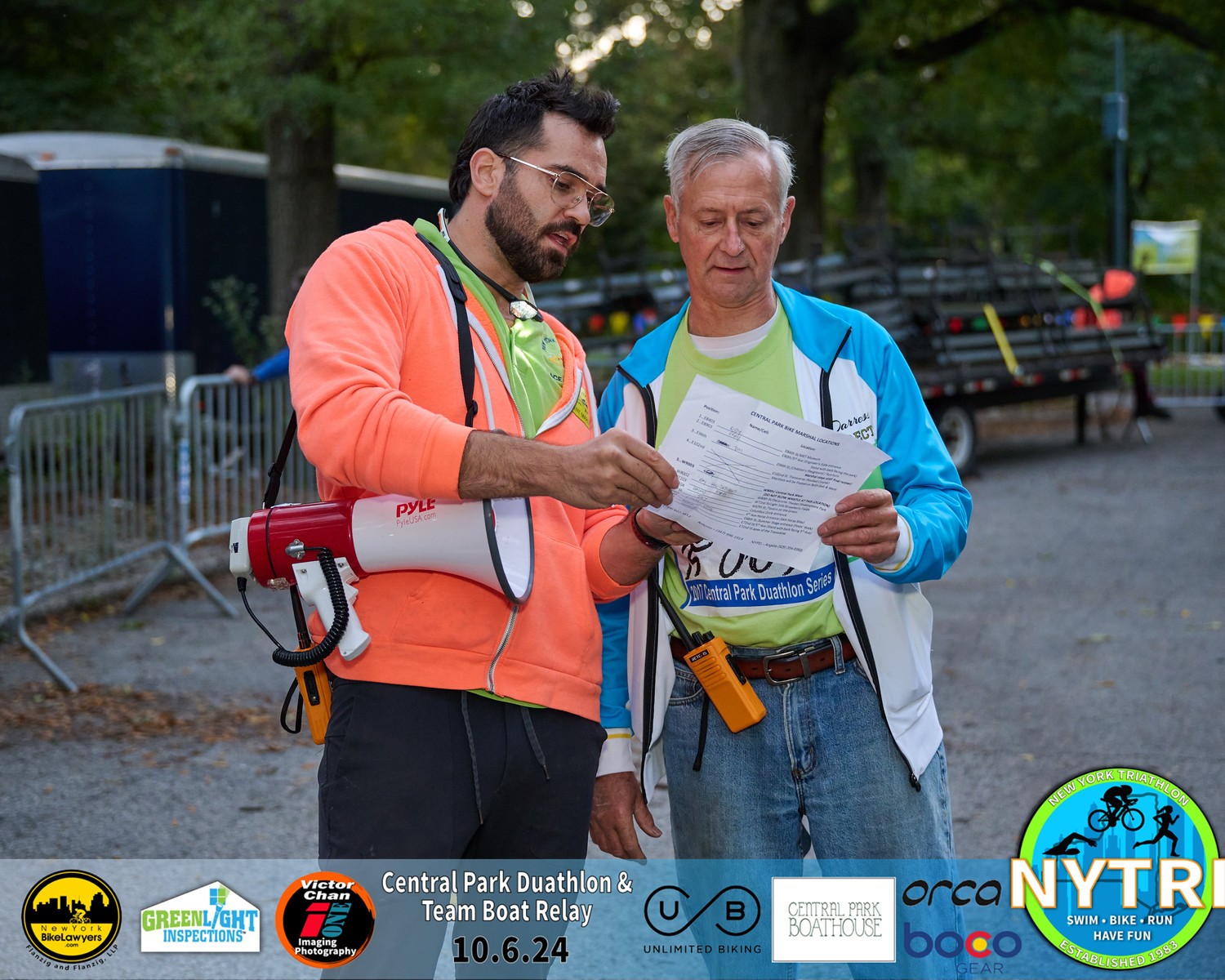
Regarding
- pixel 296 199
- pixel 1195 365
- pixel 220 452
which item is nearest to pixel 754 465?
pixel 220 452

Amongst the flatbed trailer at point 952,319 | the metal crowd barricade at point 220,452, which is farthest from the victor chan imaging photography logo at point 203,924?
the flatbed trailer at point 952,319

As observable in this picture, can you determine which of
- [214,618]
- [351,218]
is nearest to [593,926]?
[214,618]

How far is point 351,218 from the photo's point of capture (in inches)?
656

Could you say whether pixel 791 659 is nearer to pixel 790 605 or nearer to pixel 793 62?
pixel 790 605

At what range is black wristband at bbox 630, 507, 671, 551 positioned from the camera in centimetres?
253

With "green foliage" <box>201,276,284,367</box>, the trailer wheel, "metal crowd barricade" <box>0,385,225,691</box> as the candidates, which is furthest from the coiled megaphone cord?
the trailer wheel

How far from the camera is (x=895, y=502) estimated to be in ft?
8.68

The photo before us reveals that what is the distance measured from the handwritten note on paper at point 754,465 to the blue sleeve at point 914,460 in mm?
270

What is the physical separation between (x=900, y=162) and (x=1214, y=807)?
26934 mm

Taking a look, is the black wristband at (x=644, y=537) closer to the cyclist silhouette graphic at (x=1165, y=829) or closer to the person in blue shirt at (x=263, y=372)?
the cyclist silhouette graphic at (x=1165, y=829)

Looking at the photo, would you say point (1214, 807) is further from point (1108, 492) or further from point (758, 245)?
point (1108, 492)

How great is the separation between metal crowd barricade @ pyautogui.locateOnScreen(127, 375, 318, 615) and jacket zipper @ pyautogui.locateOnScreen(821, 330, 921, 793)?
20.4ft

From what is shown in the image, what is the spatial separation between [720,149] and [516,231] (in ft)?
1.44

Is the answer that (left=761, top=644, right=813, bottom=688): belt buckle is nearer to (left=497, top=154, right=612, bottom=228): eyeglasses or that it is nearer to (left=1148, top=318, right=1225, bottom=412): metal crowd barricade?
(left=497, top=154, right=612, bottom=228): eyeglasses
